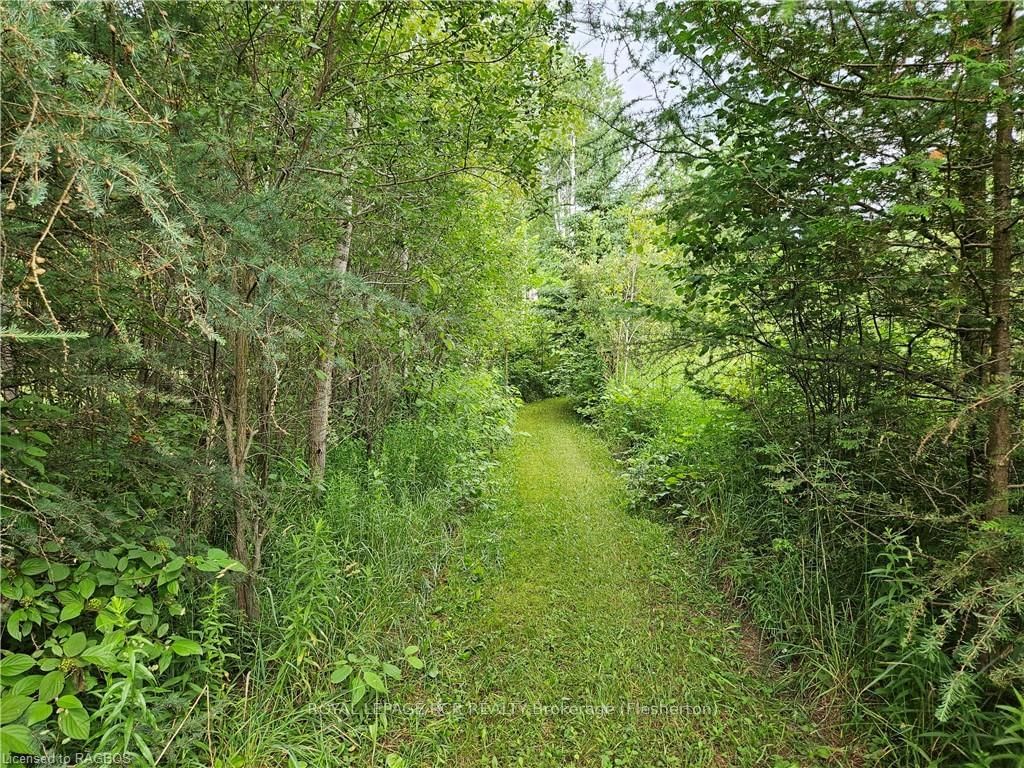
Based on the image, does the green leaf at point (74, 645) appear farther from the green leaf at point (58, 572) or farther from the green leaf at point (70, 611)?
the green leaf at point (58, 572)

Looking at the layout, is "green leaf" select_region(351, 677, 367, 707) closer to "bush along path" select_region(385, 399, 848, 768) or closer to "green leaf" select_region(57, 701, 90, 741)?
"bush along path" select_region(385, 399, 848, 768)

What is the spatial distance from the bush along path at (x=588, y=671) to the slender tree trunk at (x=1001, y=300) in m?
1.57

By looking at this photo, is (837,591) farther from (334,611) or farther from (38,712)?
(38,712)

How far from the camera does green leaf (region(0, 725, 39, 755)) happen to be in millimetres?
1268

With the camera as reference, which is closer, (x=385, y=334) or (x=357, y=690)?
(x=357, y=690)

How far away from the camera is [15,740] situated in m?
1.28

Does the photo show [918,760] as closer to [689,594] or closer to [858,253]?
[689,594]

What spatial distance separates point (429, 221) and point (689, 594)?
404 centimetres

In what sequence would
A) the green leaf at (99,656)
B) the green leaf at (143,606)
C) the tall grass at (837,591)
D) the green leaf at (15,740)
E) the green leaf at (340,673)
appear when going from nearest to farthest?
1. the green leaf at (15,740)
2. the green leaf at (99,656)
3. the green leaf at (143,606)
4. the tall grass at (837,591)
5. the green leaf at (340,673)

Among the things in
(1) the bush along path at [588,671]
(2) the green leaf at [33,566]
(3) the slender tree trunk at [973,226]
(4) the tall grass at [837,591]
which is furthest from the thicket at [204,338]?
(3) the slender tree trunk at [973,226]

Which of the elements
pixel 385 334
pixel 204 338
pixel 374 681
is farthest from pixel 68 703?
pixel 385 334

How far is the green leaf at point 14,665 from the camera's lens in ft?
4.77

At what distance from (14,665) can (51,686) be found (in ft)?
0.45

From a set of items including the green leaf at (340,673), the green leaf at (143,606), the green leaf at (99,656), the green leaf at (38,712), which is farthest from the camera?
the green leaf at (340,673)
